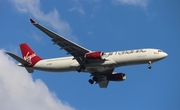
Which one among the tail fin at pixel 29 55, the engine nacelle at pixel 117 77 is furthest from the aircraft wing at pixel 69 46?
the tail fin at pixel 29 55

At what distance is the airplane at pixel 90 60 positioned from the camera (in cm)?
6125

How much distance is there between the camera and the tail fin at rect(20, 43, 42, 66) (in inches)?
2813

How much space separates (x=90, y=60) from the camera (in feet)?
210

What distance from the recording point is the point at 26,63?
231 feet

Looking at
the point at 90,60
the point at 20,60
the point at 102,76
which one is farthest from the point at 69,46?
the point at 102,76

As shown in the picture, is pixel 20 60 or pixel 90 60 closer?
→ pixel 90 60

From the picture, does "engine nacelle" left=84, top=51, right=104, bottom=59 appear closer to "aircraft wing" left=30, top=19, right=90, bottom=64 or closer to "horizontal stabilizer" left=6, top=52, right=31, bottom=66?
"aircraft wing" left=30, top=19, right=90, bottom=64

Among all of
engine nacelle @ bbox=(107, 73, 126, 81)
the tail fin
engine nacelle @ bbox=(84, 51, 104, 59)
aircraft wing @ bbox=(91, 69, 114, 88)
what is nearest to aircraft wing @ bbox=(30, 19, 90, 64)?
engine nacelle @ bbox=(84, 51, 104, 59)

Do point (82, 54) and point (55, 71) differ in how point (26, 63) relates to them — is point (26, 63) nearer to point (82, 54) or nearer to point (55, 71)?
point (55, 71)

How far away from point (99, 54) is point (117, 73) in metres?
10.8

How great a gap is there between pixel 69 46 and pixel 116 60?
8.33 metres

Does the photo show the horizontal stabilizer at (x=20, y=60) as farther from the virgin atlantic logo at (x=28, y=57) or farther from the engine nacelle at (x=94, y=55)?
the engine nacelle at (x=94, y=55)

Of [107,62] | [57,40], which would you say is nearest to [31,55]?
[57,40]

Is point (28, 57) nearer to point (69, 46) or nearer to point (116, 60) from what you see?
point (69, 46)
